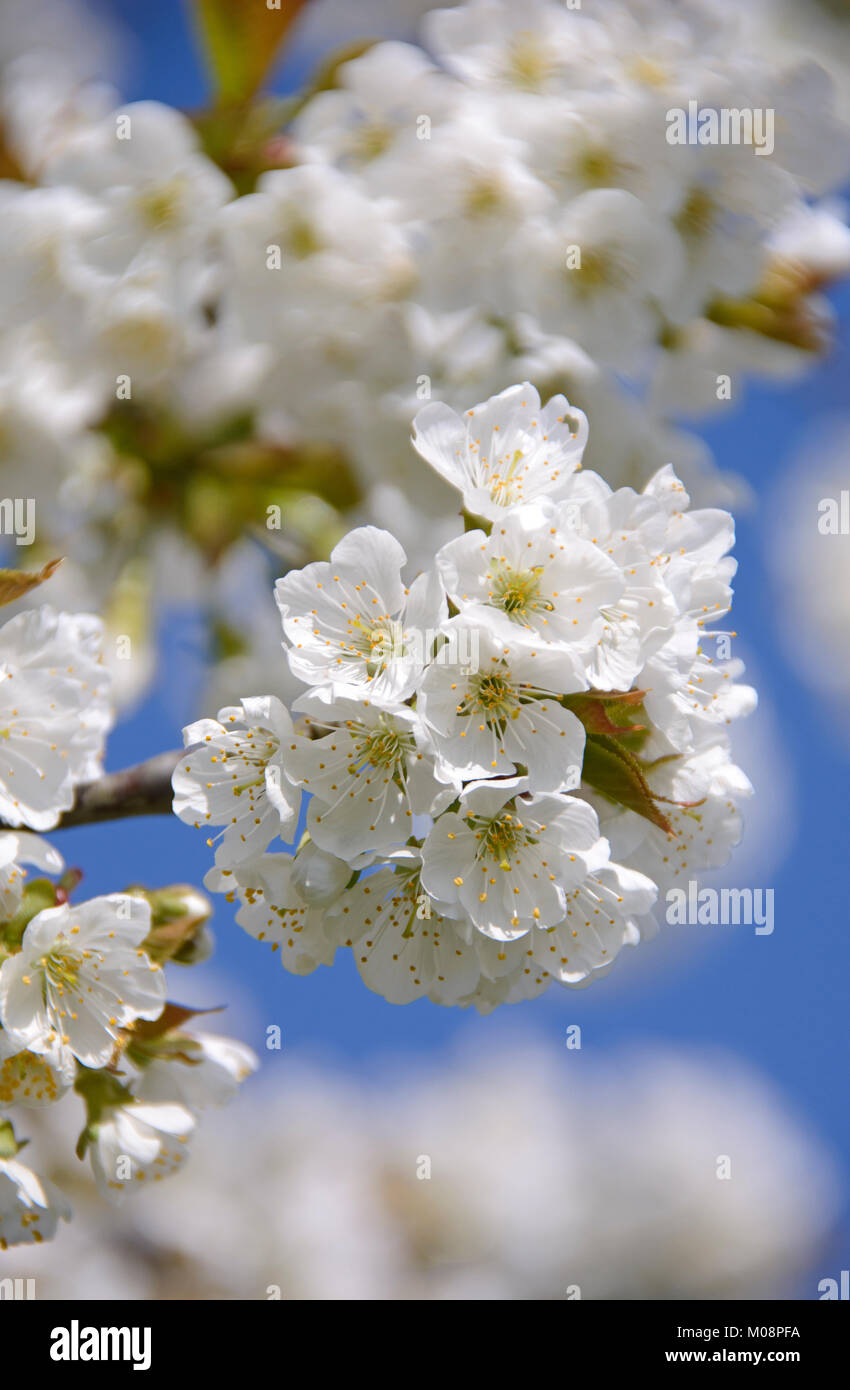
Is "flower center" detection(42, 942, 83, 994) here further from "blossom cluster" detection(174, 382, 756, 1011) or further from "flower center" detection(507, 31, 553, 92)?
"flower center" detection(507, 31, 553, 92)

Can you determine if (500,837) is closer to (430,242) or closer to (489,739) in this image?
(489,739)

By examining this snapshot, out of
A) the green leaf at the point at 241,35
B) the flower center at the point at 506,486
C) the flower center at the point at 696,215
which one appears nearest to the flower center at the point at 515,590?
the flower center at the point at 506,486

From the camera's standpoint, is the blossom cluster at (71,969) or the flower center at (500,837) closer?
the flower center at (500,837)

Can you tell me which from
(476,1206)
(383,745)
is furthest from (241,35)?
(476,1206)

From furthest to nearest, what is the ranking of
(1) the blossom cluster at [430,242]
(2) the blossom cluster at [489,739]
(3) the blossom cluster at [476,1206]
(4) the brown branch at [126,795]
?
1. (3) the blossom cluster at [476,1206]
2. (1) the blossom cluster at [430,242]
3. (4) the brown branch at [126,795]
4. (2) the blossom cluster at [489,739]

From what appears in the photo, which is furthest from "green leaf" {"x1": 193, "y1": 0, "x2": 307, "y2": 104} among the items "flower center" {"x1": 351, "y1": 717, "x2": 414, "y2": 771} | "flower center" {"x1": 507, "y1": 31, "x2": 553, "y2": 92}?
"flower center" {"x1": 351, "y1": 717, "x2": 414, "y2": 771}

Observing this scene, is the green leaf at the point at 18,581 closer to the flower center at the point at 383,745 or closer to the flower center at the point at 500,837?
the flower center at the point at 383,745
